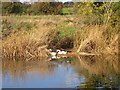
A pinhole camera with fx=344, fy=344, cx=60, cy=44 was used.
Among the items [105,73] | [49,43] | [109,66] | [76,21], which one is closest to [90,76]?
[105,73]

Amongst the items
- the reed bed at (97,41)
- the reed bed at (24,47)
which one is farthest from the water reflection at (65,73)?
the reed bed at (97,41)

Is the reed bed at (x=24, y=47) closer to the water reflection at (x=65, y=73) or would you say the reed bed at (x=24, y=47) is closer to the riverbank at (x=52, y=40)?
the riverbank at (x=52, y=40)

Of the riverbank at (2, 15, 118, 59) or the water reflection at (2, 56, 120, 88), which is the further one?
the riverbank at (2, 15, 118, 59)

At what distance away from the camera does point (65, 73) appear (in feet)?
28.1

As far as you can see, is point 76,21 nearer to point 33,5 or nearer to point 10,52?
point 10,52

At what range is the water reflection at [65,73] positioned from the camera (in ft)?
24.6

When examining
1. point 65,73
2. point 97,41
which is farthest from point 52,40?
point 65,73

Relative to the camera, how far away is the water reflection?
749 cm

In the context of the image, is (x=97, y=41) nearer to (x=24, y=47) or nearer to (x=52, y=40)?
(x=52, y=40)

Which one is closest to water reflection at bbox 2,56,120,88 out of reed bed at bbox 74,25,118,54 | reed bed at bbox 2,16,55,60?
reed bed at bbox 2,16,55,60

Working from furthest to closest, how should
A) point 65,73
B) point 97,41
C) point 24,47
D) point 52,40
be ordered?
point 52,40
point 97,41
point 24,47
point 65,73

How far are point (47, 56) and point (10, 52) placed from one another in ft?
3.83

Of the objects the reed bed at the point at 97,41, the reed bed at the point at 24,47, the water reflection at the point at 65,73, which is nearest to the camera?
the water reflection at the point at 65,73

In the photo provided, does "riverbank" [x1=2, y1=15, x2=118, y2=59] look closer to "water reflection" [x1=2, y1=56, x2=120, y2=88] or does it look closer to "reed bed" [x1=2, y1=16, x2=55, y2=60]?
"reed bed" [x1=2, y1=16, x2=55, y2=60]
